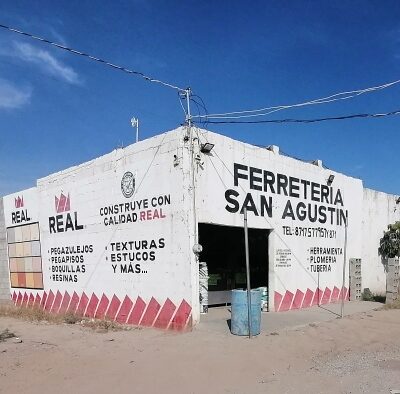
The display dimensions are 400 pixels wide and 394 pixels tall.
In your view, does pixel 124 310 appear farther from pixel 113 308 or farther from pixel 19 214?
pixel 19 214

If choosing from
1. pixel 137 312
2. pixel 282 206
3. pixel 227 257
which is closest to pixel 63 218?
pixel 137 312

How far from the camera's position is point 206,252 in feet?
53.4

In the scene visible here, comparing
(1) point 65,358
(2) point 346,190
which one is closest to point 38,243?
(1) point 65,358

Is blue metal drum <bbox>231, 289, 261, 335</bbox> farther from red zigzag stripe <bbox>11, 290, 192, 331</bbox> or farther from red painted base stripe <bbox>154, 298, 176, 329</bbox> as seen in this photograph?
red painted base stripe <bbox>154, 298, 176, 329</bbox>

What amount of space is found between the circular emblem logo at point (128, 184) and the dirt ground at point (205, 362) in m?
3.68

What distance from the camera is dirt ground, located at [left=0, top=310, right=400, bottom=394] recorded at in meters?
6.66

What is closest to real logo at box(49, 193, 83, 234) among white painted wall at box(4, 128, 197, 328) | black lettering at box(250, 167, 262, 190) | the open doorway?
white painted wall at box(4, 128, 197, 328)

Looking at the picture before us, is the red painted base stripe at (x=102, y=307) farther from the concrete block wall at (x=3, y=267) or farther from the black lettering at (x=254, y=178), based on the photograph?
the concrete block wall at (x=3, y=267)

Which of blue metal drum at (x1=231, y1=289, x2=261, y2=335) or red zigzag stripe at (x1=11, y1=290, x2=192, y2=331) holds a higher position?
blue metal drum at (x1=231, y1=289, x2=261, y2=335)

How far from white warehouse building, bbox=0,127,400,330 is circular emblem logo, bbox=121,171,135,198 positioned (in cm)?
3

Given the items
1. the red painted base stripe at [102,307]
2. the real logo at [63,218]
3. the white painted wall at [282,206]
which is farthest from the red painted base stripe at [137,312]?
the real logo at [63,218]

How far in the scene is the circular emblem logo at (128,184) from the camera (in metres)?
12.7

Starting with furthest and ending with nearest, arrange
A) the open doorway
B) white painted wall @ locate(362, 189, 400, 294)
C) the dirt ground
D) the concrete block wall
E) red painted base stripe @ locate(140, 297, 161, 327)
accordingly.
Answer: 1. the concrete block wall
2. white painted wall @ locate(362, 189, 400, 294)
3. the open doorway
4. red painted base stripe @ locate(140, 297, 161, 327)
5. the dirt ground

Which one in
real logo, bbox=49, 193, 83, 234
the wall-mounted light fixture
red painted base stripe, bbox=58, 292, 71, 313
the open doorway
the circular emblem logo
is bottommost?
red painted base stripe, bbox=58, 292, 71, 313
